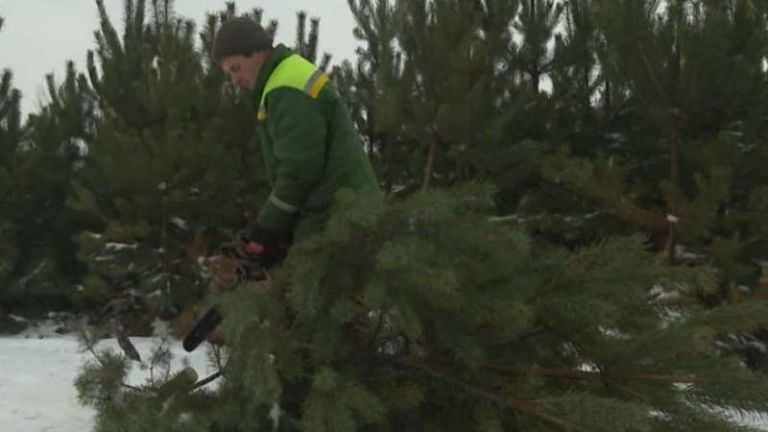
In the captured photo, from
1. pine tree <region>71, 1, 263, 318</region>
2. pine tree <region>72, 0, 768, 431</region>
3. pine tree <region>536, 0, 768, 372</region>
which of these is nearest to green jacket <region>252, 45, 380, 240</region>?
pine tree <region>72, 0, 768, 431</region>

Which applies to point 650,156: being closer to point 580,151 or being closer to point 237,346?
point 580,151

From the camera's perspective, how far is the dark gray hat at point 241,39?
330 cm

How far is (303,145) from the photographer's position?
310 cm

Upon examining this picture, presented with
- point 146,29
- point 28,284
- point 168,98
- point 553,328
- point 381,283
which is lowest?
point 28,284

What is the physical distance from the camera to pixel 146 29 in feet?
38.6

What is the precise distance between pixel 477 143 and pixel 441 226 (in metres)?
5.63

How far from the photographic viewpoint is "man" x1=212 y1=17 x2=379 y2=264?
3.11 metres

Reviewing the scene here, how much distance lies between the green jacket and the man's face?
1.7 inches

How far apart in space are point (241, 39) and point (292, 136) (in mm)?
445

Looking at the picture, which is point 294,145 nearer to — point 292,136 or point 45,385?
point 292,136

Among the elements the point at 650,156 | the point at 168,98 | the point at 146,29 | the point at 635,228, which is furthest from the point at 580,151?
the point at 146,29

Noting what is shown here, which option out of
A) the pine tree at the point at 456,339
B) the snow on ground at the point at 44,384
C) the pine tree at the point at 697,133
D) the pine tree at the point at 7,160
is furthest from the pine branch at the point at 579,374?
the pine tree at the point at 7,160

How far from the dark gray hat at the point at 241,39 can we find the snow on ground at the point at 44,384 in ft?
4.37

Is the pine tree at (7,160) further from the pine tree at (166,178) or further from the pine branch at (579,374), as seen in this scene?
the pine branch at (579,374)
